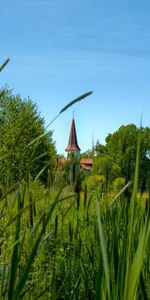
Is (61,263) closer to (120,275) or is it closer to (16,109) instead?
(120,275)

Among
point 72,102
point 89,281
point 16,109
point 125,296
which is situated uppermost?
point 16,109

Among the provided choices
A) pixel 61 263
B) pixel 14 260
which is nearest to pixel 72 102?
pixel 14 260

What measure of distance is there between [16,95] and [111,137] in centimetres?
2128

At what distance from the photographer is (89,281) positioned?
3338 mm

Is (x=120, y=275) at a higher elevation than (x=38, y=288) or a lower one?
higher

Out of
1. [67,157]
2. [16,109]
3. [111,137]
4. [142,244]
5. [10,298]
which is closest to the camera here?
[142,244]

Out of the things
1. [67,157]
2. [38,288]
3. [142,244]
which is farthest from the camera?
[67,157]

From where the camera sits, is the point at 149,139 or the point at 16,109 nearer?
the point at 16,109

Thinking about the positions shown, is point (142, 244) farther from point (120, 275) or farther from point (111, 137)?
point (111, 137)

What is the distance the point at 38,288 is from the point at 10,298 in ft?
5.96

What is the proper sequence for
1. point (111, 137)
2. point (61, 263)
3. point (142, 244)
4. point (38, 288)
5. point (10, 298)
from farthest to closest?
point (111, 137), point (61, 263), point (38, 288), point (10, 298), point (142, 244)

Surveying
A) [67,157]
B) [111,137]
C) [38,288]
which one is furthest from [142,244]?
[111,137]

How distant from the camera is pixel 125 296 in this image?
2.72 feet

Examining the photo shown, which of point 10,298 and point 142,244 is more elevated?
point 142,244
